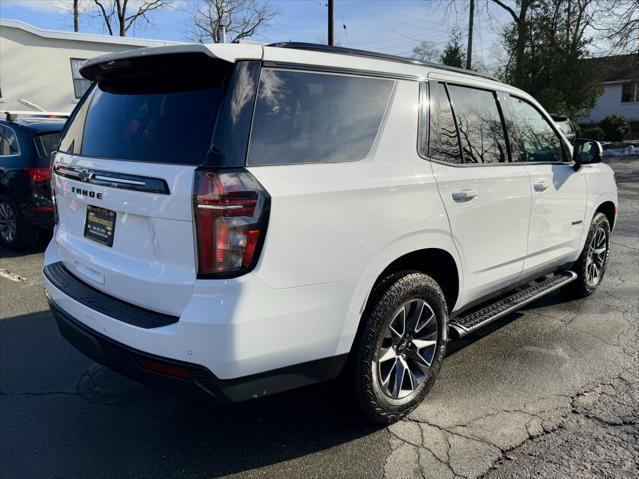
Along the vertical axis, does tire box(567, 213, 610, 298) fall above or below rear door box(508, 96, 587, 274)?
below

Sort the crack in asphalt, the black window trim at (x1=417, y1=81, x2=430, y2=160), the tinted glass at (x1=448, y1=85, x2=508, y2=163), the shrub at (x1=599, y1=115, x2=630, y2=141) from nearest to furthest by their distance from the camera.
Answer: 1. the crack in asphalt
2. the black window trim at (x1=417, y1=81, x2=430, y2=160)
3. the tinted glass at (x1=448, y1=85, x2=508, y2=163)
4. the shrub at (x1=599, y1=115, x2=630, y2=141)

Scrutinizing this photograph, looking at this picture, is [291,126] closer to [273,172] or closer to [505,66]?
[273,172]

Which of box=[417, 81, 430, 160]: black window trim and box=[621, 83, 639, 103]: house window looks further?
box=[621, 83, 639, 103]: house window

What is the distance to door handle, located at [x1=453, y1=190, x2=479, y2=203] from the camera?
120 inches

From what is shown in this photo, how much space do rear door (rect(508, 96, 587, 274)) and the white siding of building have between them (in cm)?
3852

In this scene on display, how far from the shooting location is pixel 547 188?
3955 mm

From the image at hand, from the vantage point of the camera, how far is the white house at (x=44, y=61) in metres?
16.9

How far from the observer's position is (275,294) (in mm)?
2219

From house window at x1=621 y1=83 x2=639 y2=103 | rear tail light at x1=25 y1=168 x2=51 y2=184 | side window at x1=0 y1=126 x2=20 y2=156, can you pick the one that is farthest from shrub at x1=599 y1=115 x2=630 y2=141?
side window at x1=0 y1=126 x2=20 y2=156

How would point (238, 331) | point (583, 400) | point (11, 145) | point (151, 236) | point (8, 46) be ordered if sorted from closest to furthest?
point (238, 331) → point (151, 236) → point (583, 400) → point (11, 145) → point (8, 46)

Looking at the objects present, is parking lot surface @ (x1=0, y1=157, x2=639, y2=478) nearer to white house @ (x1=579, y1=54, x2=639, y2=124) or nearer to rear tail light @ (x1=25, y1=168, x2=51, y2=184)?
rear tail light @ (x1=25, y1=168, x2=51, y2=184)

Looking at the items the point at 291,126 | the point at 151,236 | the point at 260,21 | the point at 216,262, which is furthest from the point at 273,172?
the point at 260,21

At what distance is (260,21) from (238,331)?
153 feet

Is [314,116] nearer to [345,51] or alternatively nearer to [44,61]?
[345,51]
